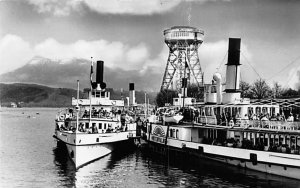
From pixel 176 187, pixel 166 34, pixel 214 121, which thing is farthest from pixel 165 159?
pixel 166 34

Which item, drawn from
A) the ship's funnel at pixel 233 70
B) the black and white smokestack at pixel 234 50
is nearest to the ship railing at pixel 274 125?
the ship's funnel at pixel 233 70

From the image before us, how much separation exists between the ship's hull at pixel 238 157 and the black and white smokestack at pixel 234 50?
7.49 m

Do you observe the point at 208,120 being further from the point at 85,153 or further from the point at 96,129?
the point at 85,153

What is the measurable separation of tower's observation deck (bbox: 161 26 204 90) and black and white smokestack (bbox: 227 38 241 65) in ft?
151

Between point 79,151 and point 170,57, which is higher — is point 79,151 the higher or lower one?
the lower one

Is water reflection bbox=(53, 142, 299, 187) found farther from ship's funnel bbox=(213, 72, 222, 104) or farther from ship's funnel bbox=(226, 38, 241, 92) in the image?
ship's funnel bbox=(226, 38, 241, 92)

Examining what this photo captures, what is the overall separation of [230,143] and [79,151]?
38.3 ft

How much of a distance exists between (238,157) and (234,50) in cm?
927

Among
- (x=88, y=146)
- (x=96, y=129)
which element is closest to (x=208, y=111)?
(x=96, y=129)

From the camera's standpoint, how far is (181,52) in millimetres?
87812

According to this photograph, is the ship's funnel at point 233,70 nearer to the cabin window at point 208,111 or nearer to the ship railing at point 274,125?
the cabin window at point 208,111

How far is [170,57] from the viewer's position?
90.2m

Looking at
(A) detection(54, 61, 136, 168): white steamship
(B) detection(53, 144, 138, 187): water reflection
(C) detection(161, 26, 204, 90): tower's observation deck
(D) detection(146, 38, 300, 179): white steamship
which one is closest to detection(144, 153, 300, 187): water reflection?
(D) detection(146, 38, 300, 179): white steamship

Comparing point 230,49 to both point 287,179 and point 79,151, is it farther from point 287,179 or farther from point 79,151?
point 79,151
